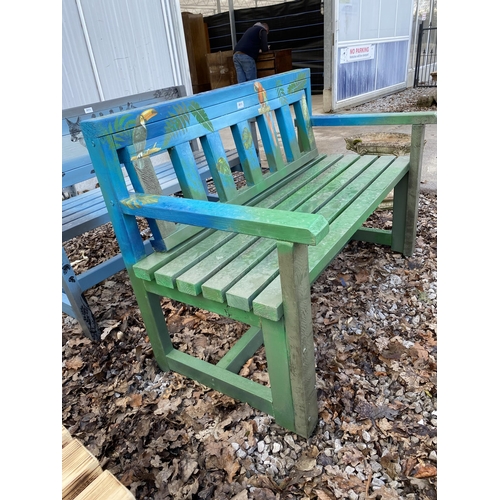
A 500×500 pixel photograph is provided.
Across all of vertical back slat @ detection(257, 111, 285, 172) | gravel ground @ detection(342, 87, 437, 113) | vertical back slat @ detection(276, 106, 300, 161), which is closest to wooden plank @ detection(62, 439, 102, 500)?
vertical back slat @ detection(257, 111, 285, 172)

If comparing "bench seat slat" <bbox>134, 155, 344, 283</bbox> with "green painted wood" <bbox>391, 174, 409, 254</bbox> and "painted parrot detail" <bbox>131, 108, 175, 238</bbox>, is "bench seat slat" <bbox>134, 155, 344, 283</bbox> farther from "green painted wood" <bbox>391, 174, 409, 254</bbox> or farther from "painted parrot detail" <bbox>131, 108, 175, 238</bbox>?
"green painted wood" <bbox>391, 174, 409, 254</bbox>

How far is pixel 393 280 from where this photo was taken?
103 inches

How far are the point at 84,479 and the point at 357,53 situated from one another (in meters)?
8.46

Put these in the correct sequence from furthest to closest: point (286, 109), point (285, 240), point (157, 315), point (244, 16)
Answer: point (244, 16) → point (286, 109) → point (157, 315) → point (285, 240)

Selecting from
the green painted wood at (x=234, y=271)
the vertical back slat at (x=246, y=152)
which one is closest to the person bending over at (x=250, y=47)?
the vertical back slat at (x=246, y=152)

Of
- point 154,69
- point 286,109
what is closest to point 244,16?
point 154,69

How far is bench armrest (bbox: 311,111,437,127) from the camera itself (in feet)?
7.63

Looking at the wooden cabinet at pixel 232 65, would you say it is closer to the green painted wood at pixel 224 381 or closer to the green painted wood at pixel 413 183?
the green painted wood at pixel 413 183

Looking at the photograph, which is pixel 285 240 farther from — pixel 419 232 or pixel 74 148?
pixel 74 148

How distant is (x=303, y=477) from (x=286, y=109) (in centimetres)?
199

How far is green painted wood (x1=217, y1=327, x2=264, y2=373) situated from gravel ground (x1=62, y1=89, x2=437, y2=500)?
5 centimetres

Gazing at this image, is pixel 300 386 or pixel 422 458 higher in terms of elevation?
pixel 300 386

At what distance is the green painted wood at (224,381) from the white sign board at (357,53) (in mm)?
7015

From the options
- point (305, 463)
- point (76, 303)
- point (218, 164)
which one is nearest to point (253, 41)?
point (218, 164)
